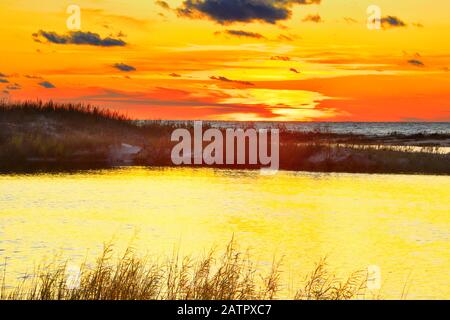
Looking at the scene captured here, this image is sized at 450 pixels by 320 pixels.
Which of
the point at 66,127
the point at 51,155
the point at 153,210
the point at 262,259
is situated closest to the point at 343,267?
the point at 262,259

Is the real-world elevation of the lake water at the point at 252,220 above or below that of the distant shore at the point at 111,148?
above

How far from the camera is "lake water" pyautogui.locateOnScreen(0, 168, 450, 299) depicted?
→ 2023 centimetres

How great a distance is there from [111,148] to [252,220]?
31.1 m

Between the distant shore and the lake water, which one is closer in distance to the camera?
the lake water

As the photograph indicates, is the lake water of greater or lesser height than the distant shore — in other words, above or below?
above

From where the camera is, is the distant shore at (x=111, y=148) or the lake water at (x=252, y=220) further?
the distant shore at (x=111, y=148)

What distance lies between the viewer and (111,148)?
57.2 meters

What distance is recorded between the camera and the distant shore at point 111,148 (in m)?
50.8

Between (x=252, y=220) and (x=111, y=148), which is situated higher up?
(x=252, y=220)

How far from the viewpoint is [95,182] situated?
40531 millimetres

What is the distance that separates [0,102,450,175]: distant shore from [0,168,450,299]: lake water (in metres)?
5.98

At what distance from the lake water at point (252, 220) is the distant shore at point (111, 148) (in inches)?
235
